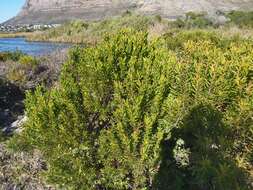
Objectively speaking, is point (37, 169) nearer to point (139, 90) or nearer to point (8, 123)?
point (139, 90)

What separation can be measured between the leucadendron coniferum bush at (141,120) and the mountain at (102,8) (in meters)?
55.3

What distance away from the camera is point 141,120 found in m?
4.50

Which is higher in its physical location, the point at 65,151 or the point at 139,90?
the point at 139,90

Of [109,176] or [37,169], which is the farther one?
[37,169]

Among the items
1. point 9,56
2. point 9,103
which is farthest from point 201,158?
point 9,56

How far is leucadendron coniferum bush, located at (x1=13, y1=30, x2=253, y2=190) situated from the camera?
4.54m

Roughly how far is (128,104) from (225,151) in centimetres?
176

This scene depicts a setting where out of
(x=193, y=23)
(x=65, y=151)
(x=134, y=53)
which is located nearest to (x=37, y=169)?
(x=65, y=151)

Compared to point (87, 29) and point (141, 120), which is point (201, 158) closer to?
point (141, 120)

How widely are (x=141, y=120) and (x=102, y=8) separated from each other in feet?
299

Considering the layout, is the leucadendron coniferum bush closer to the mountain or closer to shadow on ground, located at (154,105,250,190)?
shadow on ground, located at (154,105,250,190)

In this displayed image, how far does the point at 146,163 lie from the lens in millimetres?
4539

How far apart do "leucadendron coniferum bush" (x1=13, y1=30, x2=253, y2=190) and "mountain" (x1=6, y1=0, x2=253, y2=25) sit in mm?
55277

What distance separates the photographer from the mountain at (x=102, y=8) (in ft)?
244
